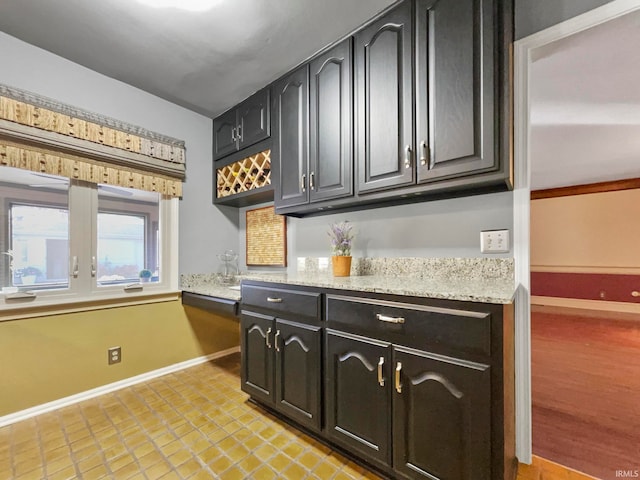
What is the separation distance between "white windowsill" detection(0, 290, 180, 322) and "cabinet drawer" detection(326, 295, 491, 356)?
5.88ft

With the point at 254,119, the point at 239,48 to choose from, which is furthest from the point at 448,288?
the point at 254,119

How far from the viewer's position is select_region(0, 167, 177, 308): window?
6.11 feet

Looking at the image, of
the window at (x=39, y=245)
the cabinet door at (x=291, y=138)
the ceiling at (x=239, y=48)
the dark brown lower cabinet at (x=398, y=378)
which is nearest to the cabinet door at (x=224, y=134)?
the ceiling at (x=239, y=48)

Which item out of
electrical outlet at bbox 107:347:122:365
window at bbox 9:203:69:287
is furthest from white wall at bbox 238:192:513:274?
window at bbox 9:203:69:287

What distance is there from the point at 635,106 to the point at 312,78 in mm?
2786

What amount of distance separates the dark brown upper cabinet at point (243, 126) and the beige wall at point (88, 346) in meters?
1.55

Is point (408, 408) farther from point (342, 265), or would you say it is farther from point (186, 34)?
point (186, 34)

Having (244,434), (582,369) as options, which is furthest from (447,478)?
(582,369)

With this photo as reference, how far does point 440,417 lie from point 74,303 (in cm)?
242

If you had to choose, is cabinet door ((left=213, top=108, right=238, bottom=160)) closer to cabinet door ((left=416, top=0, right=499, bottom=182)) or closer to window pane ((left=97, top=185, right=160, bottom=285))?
window pane ((left=97, top=185, right=160, bottom=285))

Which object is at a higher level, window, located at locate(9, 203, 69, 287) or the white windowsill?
window, located at locate(9, 203, 69, 287)

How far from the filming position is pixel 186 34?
1.75m

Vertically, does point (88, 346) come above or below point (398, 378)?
below

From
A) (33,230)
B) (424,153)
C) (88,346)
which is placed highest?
(424,153)
